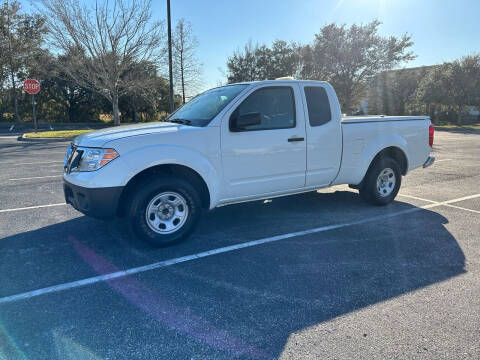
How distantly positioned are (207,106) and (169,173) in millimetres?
1129

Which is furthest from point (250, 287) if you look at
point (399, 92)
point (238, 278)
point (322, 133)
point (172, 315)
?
point (399, 92)

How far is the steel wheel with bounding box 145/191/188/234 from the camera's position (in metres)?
4.04

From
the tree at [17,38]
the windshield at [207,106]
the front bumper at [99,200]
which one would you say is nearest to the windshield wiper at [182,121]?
the windshield at [207,106]

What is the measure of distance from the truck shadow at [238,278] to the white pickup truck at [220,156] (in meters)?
0.52

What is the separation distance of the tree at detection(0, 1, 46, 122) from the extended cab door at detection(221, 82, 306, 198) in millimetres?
27455

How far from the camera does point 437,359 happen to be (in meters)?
2.30

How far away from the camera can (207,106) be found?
15.5ft

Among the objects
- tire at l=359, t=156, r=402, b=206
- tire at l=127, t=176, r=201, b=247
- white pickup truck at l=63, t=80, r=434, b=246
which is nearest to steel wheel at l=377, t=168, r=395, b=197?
tire at l=359, t=156, r=402, b=206

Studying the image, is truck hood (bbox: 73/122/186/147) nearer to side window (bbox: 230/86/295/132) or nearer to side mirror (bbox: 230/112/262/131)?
side mirror (bbox: 230/112/262/131)

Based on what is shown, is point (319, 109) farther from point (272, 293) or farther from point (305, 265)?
point (272, 293)

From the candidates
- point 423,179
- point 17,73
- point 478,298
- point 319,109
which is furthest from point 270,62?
point 478,298

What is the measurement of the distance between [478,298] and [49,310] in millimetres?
3660

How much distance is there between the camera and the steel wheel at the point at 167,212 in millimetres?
4043

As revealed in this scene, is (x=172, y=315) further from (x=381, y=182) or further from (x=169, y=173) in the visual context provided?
(x=381, y=182)
